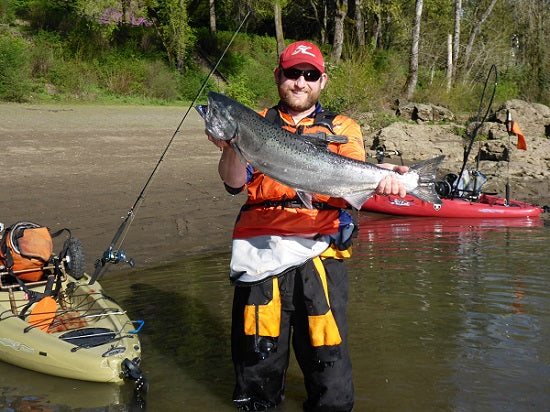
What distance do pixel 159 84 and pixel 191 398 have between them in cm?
2216

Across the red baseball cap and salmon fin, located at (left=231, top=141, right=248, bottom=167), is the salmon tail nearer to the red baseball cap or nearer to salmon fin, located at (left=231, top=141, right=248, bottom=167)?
the red baseball cap

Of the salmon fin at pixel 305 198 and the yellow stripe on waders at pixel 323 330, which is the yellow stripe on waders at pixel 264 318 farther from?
the salmon fin at pixel 305 198

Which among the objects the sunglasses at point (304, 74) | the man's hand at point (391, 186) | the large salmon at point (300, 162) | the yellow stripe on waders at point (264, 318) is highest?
the sunglasses at point (304, 74)

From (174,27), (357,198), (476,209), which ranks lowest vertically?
(476,209)

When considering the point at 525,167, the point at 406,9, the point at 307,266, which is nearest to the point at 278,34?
the point at 406,9

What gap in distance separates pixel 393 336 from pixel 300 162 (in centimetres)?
376

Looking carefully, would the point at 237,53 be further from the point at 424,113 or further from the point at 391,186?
the point at 391,186

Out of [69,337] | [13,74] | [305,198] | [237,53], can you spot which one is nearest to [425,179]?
[305,198]

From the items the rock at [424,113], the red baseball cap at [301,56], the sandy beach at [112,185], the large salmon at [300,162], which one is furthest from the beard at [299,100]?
the rock at [424,113]

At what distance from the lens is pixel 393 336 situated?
7.23 m

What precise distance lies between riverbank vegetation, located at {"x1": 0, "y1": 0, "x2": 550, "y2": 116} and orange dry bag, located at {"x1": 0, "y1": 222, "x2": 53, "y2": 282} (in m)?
14.7

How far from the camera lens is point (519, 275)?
9.77 metres

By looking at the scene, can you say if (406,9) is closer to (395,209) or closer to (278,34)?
(278,34)

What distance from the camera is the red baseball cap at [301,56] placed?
13.8 feet
